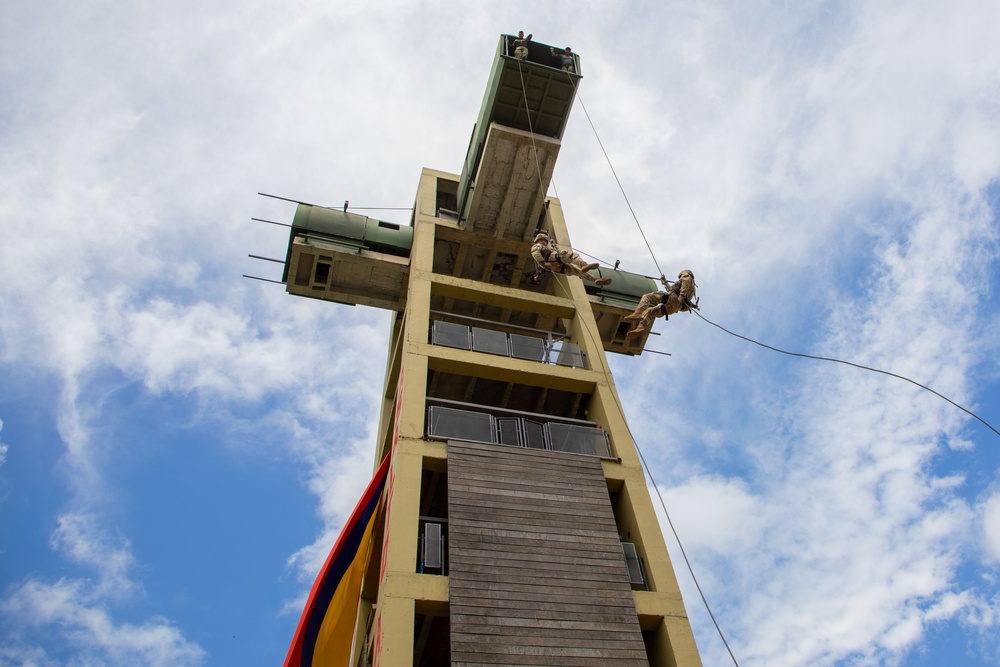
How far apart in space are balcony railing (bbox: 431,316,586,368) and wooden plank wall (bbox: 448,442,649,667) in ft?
11.4

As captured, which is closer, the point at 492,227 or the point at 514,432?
the point at 514,432

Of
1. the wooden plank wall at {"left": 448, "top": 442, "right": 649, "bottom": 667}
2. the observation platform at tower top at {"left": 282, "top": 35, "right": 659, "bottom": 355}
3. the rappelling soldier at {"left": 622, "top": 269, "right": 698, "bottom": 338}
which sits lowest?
the wooden plank wall at {"left": 448, "top": 442, "right": 649, "bottom": 667}

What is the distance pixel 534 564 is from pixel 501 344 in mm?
6454

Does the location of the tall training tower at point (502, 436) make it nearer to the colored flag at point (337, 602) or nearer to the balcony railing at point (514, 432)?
the balcony railing at point (514, 432)

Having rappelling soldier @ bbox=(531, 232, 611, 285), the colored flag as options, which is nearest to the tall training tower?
the colored flag

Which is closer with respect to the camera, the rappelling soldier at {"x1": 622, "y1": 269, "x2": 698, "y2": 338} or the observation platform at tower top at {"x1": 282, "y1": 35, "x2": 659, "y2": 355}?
the rappelling soldier at {"x1": 622, "y1": 269, "x2": 698, "y2": 338}

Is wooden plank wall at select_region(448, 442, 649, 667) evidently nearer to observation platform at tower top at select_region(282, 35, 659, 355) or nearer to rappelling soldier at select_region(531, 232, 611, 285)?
rappelling soldier at select_region(531, 232, 611, 285)

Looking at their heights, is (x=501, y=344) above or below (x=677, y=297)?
above

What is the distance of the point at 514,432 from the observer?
15.1 metres

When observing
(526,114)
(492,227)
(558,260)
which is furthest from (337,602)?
(526,114)

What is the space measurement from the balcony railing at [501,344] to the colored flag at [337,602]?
10.8 feet

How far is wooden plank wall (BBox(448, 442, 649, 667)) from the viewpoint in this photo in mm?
11000

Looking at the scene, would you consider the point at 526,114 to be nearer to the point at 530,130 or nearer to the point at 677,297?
the point at 530,130

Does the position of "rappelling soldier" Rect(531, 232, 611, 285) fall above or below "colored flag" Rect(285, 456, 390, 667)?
above
